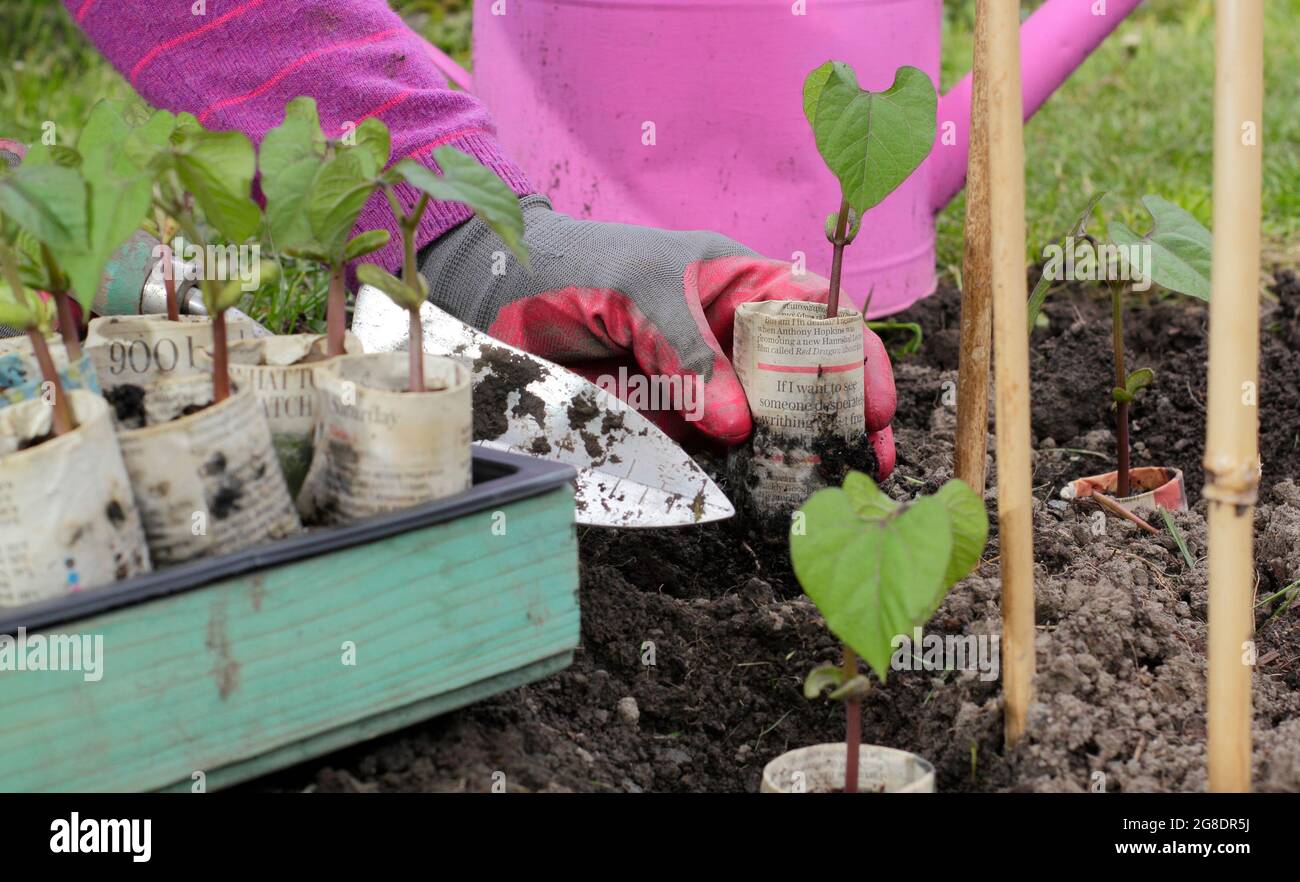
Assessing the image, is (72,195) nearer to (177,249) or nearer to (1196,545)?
(177,249)

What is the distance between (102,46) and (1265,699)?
1486mm

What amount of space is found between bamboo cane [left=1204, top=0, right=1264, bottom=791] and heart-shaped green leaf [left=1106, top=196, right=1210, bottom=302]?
1.42ft

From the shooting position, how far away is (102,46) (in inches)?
65.0

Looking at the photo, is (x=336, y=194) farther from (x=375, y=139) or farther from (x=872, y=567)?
(x=872, y=567)

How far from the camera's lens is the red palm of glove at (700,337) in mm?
1347

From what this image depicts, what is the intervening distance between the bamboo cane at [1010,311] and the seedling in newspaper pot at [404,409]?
0.35m

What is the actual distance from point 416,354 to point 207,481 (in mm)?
165

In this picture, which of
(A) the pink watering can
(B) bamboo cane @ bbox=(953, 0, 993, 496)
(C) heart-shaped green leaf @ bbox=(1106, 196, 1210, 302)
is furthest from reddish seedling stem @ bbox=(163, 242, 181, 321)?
(A) the pink watering can

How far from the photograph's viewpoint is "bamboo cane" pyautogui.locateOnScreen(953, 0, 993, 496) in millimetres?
1236

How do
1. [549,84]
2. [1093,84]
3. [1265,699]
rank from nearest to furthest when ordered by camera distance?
[1265,699]
[549,84]
[1093,84]

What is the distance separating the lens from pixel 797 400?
1.30 metres

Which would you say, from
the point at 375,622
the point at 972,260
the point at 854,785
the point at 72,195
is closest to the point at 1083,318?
the point at 972,260

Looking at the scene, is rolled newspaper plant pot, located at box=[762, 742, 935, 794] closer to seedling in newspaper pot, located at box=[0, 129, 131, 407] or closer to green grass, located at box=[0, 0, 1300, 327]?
seedling in newspaper pot, located at box=[0, 129, 131, 407]

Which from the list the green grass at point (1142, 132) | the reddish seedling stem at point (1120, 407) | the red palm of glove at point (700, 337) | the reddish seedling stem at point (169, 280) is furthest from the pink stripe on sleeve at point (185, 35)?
the green grass at point (1142, 132)
